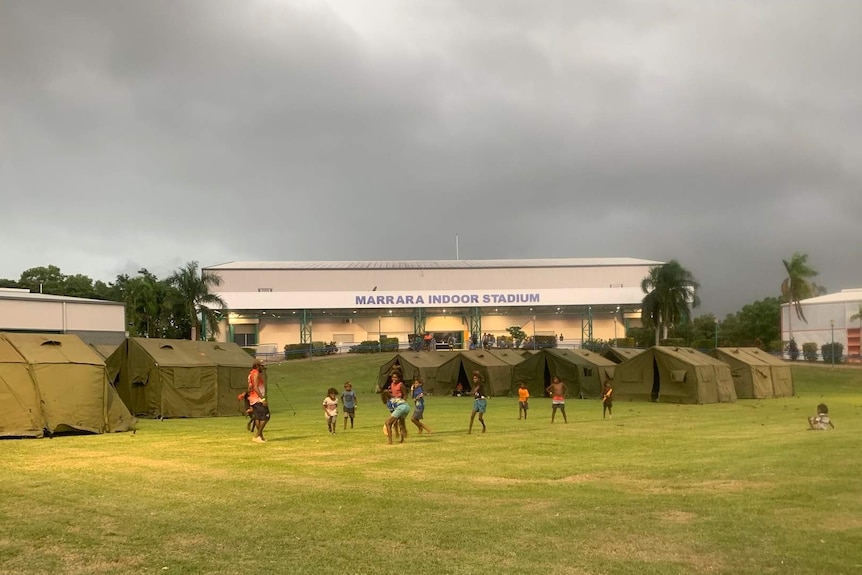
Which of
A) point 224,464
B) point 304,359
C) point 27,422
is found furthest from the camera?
point 304,359

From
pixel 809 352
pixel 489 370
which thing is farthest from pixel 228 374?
pixel 809 352

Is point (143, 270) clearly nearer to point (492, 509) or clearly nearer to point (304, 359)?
point (304, 359)

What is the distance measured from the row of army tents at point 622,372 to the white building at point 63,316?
80.7 ft

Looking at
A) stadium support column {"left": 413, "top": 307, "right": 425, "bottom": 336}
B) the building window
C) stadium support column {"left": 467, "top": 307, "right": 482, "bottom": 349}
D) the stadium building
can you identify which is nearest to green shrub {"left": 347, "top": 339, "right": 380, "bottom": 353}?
the stadium building

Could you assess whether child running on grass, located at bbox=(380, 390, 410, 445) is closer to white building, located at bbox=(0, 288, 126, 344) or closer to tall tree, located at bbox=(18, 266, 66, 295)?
white building, located at bbox=(0, 288, 126, 344)

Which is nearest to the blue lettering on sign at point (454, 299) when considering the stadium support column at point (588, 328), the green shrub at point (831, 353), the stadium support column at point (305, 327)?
the stadium support column at point (588, 328)

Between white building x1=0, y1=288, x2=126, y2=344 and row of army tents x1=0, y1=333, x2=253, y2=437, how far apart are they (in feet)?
93.9

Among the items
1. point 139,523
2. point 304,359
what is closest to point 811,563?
point 139,523

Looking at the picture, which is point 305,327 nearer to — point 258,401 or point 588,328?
point 588,328

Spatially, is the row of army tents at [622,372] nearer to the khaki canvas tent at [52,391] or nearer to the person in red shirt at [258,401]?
the khaki canvas tent at [52,391]

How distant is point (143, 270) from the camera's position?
75.2 metres

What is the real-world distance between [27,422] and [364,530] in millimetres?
14255

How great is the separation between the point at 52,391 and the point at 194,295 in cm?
4895

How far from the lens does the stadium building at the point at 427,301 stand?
79.0 meters
